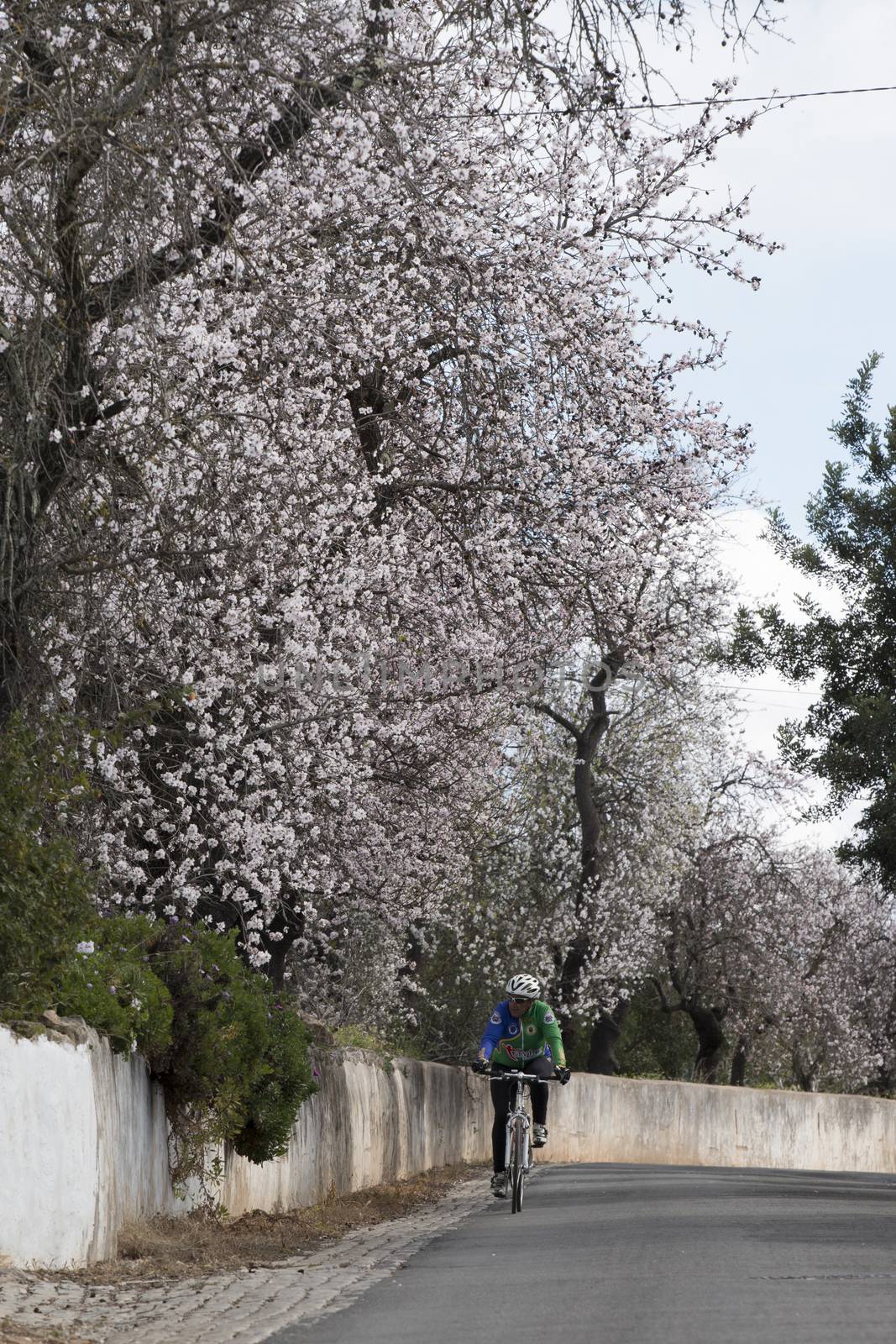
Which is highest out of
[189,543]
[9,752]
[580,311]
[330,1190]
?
[580,311]

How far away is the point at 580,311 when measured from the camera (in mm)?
16484

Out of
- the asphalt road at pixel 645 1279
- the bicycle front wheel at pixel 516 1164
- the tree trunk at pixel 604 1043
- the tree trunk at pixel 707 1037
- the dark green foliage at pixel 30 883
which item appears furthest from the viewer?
the tree trunk at pixel 707 1037

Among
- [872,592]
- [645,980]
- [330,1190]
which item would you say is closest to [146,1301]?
[330,1190]

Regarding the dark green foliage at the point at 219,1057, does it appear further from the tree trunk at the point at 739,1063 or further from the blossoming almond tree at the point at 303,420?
the tree trunk at the point at 739,1063

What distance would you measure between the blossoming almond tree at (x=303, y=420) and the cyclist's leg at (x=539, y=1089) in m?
2.52

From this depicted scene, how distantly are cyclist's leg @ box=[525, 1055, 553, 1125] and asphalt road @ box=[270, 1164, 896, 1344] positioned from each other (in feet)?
2.50

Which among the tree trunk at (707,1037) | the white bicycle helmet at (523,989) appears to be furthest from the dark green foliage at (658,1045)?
the white bicycle helmet at (523,989)

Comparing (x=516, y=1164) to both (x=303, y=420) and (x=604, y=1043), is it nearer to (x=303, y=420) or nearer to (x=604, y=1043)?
(x=303, y=420)

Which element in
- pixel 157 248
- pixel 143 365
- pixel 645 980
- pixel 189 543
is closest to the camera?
pixel 143 365

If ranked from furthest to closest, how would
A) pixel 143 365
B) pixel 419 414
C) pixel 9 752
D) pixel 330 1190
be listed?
pixel 419 414
pixel 330 1190
pixel 143 365
pixel 9 752

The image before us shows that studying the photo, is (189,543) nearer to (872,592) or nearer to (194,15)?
(194,15)

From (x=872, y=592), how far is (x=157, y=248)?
14523mm

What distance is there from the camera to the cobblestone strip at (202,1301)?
7.74 meters

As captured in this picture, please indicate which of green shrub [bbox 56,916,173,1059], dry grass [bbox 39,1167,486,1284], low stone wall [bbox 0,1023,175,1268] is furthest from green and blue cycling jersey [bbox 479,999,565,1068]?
low stone wall [bbox 0,1023,175,1268]
